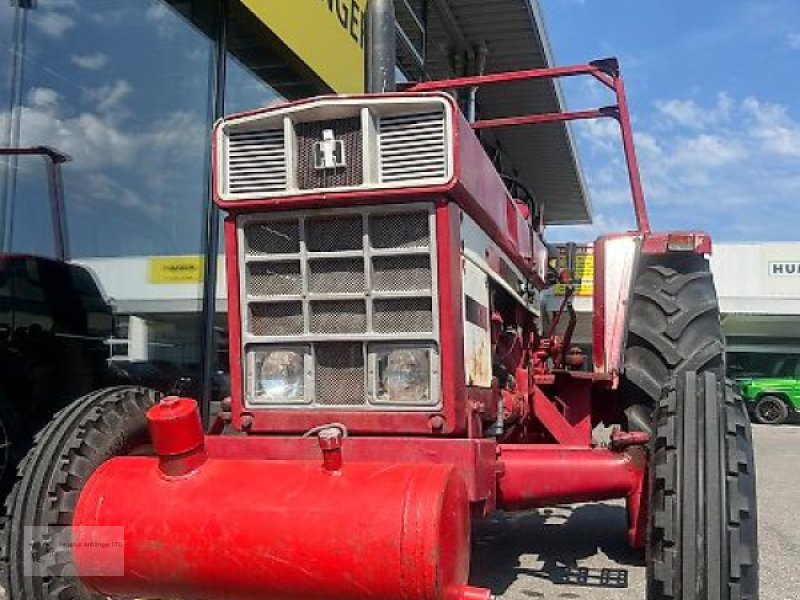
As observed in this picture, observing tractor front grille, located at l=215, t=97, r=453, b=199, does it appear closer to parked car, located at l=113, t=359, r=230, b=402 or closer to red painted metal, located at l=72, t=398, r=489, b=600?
red painted metal, located at l=72, t=398, r=489, b=600

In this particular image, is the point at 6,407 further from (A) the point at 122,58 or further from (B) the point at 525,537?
(B) the point at 525,537

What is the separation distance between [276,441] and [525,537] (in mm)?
2858

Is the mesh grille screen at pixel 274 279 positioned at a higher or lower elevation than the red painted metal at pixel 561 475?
higher

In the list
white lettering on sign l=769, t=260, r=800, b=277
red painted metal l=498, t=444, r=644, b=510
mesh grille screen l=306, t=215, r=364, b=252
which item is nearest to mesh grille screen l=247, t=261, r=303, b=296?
mesh grille screen l=306, t=215, r=364, b=252

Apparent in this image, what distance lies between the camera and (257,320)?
338 cm

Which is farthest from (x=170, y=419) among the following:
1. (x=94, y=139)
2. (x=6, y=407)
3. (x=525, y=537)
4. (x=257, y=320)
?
(x=94, y=139)

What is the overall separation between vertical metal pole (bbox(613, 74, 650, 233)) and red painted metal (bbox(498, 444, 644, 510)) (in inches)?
58.0

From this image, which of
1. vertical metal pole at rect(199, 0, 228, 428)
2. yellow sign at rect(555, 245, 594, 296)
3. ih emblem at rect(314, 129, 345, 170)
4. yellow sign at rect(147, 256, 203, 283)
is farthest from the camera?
vertical metal pole at rect(199, 0, 228, 428)

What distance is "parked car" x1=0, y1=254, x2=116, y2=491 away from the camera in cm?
513

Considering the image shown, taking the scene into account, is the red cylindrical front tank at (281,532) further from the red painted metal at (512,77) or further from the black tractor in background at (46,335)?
the black tractor in background at (46,335)

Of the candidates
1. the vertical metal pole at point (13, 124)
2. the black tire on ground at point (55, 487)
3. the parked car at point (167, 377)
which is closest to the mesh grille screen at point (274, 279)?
the black tire on ground at point (55, 487)

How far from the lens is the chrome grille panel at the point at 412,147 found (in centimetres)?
308

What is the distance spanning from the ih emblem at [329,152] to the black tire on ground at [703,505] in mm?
1444

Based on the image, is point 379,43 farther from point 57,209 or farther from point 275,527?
point 275,527
